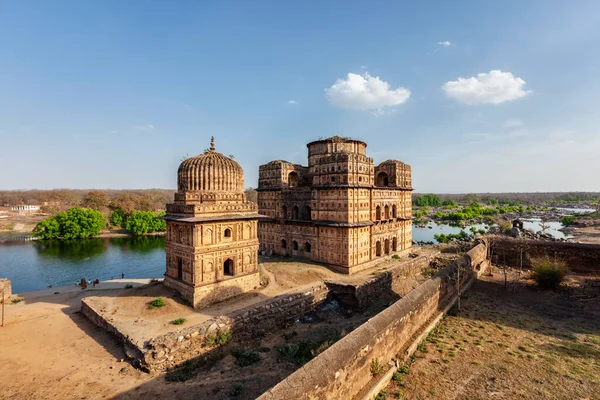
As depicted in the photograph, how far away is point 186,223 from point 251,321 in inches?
237

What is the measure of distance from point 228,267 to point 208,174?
552 centimetres

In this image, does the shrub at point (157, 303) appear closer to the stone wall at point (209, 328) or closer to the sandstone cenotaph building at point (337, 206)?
the stone wall at point (209, 328)

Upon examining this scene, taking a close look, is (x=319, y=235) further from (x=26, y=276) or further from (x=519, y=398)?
(x=26, y=276)

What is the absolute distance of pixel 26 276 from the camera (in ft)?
95.1

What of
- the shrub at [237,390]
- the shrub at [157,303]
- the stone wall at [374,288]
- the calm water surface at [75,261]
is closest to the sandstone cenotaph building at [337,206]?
the stone wall at [374,288]

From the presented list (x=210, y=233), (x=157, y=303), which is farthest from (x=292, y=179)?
(x=157, y=303)

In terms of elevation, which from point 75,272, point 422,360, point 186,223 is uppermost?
point 186,223

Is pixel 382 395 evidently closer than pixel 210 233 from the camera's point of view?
Yes

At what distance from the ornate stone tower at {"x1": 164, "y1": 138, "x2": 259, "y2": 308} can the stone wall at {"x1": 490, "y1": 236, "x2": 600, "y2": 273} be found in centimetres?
2192

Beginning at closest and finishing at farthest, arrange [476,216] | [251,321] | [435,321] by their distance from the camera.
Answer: [435,321], [251,321], [476,216]

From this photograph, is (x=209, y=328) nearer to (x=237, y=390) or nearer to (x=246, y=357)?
(x=246, y=357)

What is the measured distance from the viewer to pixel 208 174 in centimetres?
1709

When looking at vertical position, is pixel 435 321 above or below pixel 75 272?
above

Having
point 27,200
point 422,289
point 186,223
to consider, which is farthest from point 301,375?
point 27,200
